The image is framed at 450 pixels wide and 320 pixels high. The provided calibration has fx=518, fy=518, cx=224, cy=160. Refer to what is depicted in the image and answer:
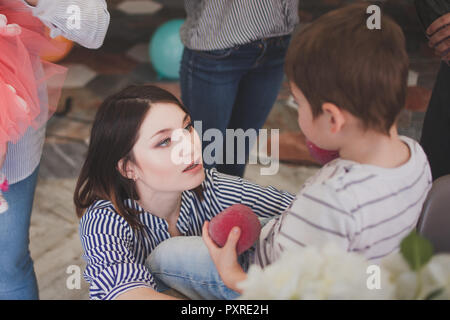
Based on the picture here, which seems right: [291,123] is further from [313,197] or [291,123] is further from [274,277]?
[274,277]

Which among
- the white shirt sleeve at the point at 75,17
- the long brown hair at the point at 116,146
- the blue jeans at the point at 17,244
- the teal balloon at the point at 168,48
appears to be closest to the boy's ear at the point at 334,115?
the long brown hair at the point at 116,146

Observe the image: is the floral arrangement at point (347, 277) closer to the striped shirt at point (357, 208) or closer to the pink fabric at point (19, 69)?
the striped shirt at point (357, 208)

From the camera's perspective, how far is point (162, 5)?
366 centimetres

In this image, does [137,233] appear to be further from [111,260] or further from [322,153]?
[322,153]

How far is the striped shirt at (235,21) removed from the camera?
122cm

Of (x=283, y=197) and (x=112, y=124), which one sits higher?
(x=112, y=124)

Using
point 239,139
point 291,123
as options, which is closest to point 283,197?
point 239,139

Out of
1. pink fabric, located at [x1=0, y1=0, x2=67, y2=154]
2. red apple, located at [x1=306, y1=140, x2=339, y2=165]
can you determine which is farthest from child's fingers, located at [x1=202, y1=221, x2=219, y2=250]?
pink fabric, located at [x1=0, y1=0, x2=67, y2=154]

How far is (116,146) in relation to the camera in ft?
3.04

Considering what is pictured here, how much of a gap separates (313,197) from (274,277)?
19 centimetres

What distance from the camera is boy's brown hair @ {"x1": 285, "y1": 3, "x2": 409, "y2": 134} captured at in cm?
62

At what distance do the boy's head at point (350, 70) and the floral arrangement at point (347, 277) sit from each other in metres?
0.18

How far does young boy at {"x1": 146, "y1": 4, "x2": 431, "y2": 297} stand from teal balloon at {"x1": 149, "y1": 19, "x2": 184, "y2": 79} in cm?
202

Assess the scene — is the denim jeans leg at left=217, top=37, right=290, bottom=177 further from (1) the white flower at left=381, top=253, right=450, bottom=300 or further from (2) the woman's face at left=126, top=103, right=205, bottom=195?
(1) the white flower at left=381, top=253, right=450, bottom=300
